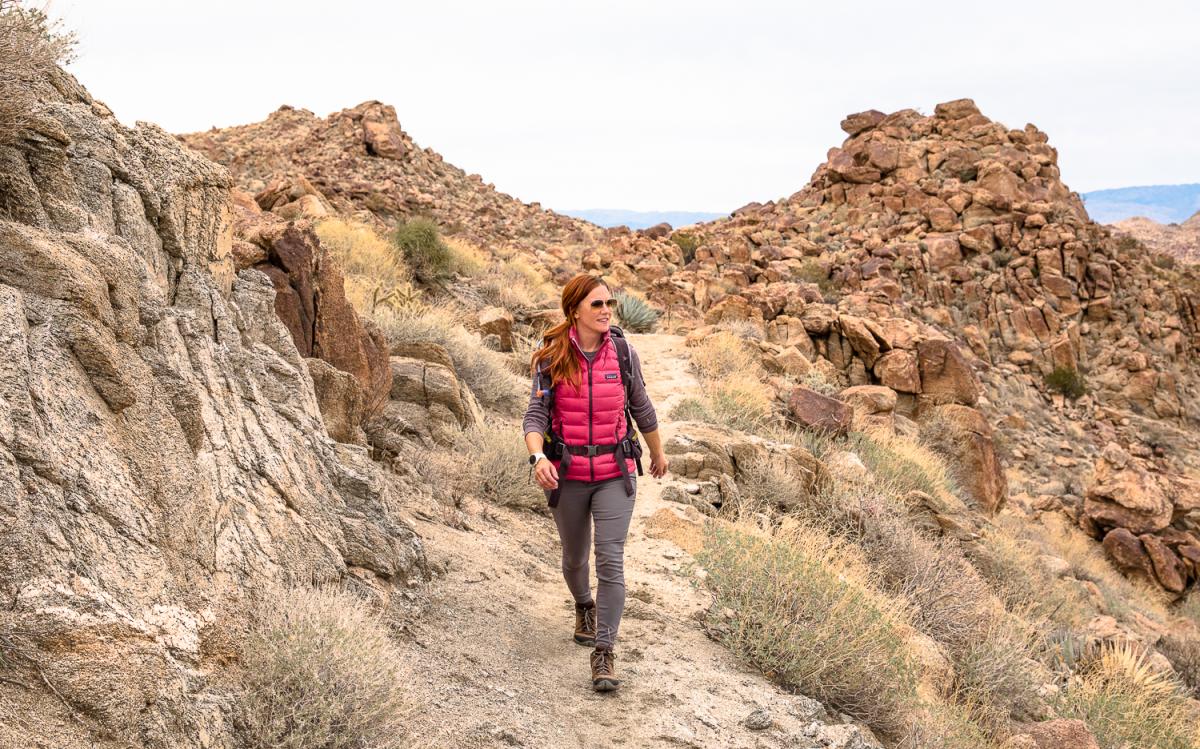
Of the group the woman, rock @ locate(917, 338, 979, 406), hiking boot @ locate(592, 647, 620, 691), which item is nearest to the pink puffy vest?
the woman

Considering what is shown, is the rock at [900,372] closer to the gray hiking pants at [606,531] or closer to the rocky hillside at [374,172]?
the rocky hillside at [374,172]

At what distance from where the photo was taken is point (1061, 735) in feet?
15.3

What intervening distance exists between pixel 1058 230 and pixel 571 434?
961 inches

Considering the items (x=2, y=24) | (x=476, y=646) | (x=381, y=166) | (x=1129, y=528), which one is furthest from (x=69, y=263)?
(x=381, y=166)

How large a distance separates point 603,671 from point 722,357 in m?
8.83

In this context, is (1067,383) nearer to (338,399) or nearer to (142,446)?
(338,399)

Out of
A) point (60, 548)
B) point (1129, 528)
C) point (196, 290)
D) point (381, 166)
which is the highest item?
point (381, 166)

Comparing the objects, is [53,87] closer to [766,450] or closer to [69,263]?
[69,263]

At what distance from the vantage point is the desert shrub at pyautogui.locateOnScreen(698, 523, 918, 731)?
4.28m

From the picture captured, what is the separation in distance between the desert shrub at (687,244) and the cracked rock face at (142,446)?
2274cm

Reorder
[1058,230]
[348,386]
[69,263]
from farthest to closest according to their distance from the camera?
[1058,230] → [348,386] → [69,263]

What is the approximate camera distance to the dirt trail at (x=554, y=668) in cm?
351

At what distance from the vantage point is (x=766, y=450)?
8.30 meters

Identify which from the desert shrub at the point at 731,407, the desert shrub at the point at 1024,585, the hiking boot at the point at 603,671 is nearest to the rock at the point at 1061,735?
the hiking boot at the point at 603,671
